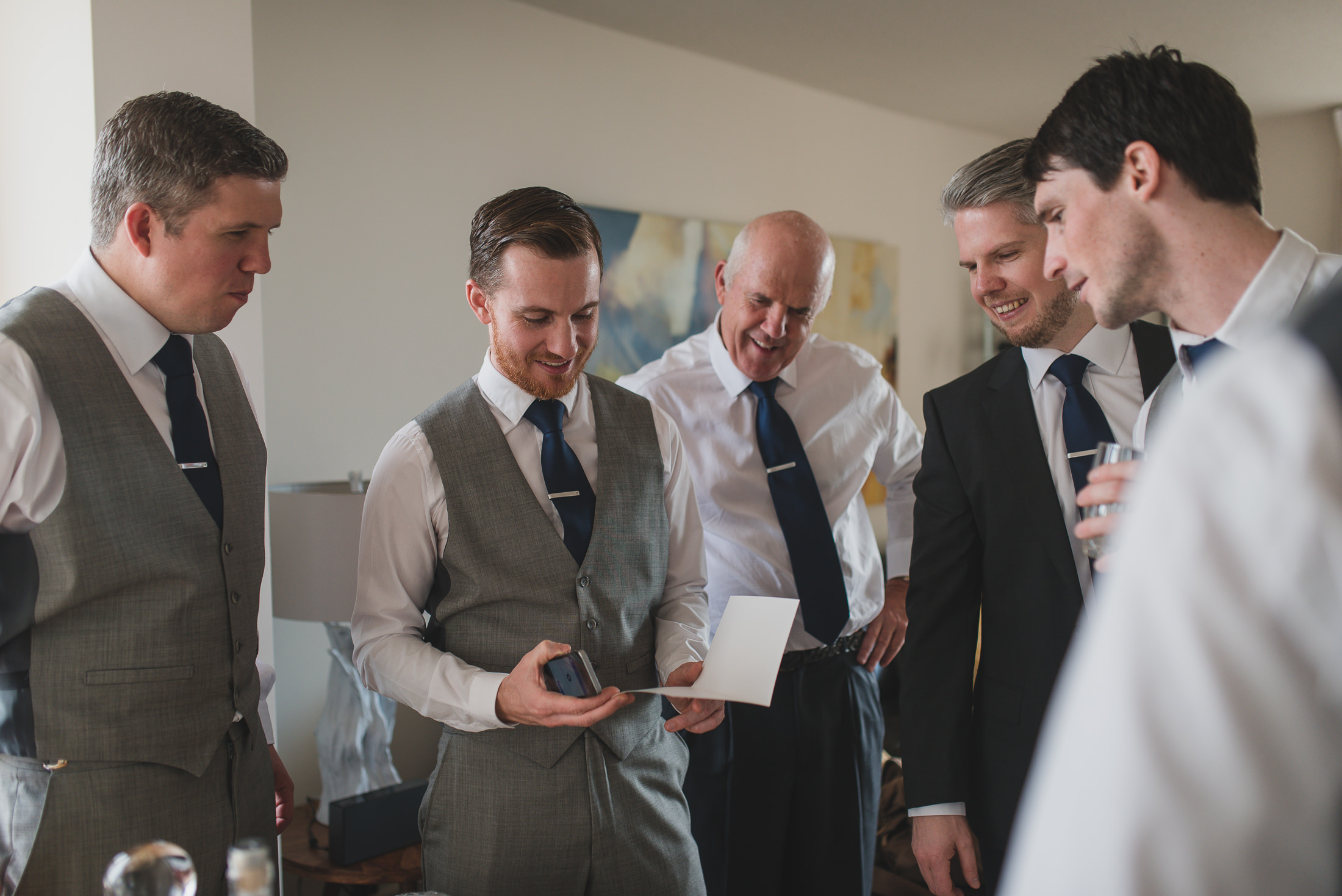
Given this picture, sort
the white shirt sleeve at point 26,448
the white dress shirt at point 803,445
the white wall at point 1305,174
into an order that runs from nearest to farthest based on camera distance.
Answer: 1. the white shirt sleeve at point 26,448
2. the white dress shirt at point 803,445
3. the white wall at point 1305,174

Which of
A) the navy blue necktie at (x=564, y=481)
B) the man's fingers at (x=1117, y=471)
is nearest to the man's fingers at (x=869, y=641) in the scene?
the navy blue necktie at (x=564, y=481)

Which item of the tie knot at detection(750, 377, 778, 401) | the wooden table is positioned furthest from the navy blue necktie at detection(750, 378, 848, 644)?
the wooden table

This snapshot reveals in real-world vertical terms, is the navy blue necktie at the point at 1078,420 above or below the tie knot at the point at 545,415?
below

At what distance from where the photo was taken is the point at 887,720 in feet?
13.0

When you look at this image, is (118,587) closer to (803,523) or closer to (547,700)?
(547,700)

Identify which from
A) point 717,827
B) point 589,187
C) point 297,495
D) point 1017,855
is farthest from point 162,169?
point 589,187

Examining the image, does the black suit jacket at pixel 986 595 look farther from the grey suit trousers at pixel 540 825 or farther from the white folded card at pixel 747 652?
the grey suit trousers at pixel 540 825

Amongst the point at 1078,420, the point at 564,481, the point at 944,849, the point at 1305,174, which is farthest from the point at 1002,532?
the point at 1305,174

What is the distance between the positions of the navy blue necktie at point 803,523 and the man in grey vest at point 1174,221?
1.08 meters

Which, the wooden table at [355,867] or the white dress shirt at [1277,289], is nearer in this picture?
the white dress shirt at [1277,289]

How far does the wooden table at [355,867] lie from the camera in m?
2.49

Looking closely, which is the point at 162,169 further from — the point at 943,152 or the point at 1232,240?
the point at 943,152

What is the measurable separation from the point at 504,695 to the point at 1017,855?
45.3 inches

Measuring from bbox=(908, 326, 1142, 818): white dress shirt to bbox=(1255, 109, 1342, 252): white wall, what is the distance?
565 cm
